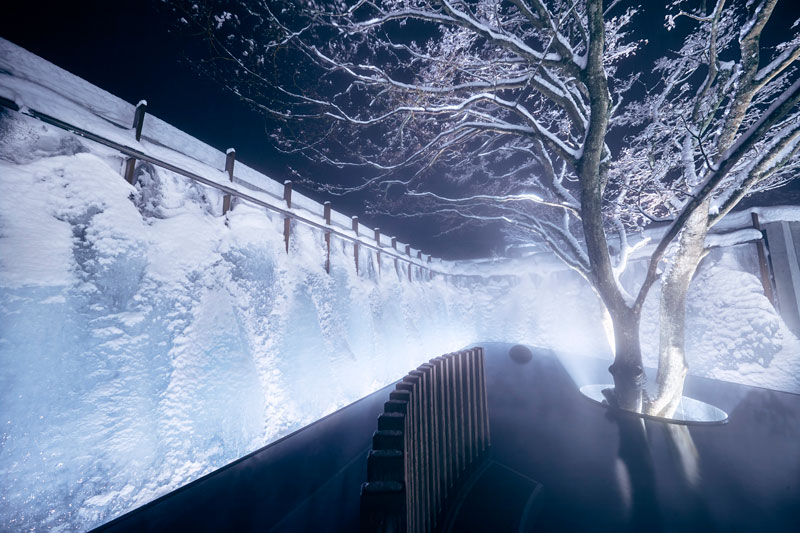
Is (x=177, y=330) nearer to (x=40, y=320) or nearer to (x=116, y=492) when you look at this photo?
(x=40, y=320)

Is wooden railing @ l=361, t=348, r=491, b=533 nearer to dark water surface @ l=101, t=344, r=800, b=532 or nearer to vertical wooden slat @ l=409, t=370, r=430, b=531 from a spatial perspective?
vertical wooden slat @ l=409, t=370, r=430, b=531

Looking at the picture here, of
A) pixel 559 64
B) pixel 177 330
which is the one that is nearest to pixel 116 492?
pixel 177 330

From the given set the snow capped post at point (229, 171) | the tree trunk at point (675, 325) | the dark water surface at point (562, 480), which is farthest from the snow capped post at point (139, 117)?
the tree trunk at point (675, 325)

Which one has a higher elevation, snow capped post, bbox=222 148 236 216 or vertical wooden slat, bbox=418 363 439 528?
snow capped post, bbox=222 148 236 216

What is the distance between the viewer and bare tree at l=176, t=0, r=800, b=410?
10.1ft

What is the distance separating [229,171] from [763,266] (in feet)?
43.9

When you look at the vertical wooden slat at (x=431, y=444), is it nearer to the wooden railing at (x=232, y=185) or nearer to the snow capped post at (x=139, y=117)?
the wooden railing at (x=232, y=185)

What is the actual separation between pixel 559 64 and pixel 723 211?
3.29 meters

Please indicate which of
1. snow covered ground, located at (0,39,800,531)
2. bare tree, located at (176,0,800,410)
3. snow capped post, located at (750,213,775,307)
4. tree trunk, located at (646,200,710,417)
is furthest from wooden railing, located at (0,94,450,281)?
snow capped post, located at (750,213,775,307)

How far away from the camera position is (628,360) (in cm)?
427

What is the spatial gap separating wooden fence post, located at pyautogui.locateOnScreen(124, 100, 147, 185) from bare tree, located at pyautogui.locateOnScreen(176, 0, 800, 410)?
1229mm

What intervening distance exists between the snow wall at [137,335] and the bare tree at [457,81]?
1.99 meters

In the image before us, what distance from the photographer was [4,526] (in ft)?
6.16

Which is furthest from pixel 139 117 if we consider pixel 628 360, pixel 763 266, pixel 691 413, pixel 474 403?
pixel 763 266
